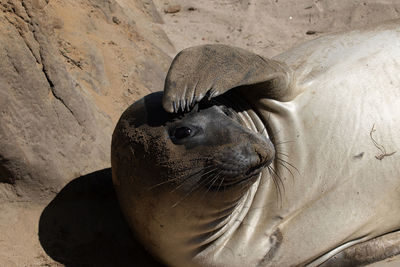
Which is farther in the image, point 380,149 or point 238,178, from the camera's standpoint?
point 380,149

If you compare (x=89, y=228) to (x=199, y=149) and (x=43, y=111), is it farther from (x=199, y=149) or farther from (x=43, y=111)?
(x=199, y=149)

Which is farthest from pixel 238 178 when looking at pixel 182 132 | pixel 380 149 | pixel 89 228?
pixel 89 228

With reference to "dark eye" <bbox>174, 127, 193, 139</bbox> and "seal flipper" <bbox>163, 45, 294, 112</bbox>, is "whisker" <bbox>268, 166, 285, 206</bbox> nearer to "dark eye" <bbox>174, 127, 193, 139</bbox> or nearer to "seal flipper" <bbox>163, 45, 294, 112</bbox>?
"seal flipper" <bbox>163, 45, 294, 112</bbox>

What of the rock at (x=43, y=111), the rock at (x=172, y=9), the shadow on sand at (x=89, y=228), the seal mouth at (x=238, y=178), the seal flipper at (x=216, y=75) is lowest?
the shadow on sand at (x=89, y=228)

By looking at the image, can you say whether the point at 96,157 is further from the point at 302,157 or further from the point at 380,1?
the point at 380,1

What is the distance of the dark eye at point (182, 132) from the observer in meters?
2.39

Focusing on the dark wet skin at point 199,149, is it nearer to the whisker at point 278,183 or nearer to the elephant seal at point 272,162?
the elephant seal at point 272,162

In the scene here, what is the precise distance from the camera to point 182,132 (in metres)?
2.40

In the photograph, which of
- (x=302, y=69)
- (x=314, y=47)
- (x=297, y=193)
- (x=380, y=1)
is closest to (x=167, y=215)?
(x=297, y=193)

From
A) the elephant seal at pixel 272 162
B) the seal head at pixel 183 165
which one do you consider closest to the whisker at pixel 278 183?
the elephant seal at pixel 272 162

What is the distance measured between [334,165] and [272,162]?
307 millimetres

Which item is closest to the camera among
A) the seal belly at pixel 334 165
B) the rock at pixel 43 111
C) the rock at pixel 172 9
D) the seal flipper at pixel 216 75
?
the seal flipper at pixel 216 75

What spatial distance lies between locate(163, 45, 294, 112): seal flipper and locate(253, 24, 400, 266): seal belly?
0.55ft

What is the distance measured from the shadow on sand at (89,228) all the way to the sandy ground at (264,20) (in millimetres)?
2214
